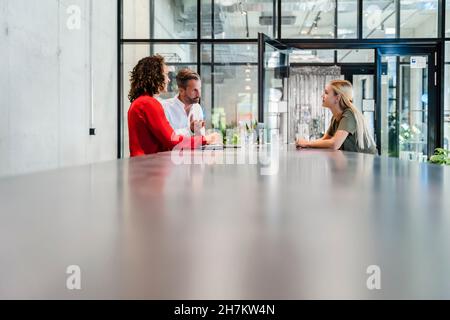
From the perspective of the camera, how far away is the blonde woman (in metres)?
2.95

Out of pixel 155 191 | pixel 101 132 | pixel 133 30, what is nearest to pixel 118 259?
pixel 155 191

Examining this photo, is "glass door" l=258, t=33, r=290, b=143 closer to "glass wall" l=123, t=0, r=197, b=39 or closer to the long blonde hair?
"glass wall" l=123, t=0, r=197, b=39

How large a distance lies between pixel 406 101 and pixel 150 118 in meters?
4.90

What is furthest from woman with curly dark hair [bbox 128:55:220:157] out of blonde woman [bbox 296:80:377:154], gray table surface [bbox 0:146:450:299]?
gray table surface [bbox 0:146:450:299]

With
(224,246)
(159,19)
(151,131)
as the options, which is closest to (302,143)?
(151,131)

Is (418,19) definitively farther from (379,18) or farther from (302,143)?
(302,143)

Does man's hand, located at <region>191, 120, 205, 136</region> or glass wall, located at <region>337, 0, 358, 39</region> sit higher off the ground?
glass wall, located at <region>337, 0, 358, 39</region>

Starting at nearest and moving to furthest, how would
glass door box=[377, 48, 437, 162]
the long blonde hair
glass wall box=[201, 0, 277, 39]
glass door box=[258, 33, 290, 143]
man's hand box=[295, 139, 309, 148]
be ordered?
man's hand box=[295, 139, 309, 148] → the long blonde hair → glass door box=[258, 33, 290, 143] → glass door box=[377, 48, 437, 162] → glass wall box=[201, 0, 277, 39]

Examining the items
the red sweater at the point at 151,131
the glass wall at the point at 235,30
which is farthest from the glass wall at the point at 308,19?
the red sweater at the point at 151,131

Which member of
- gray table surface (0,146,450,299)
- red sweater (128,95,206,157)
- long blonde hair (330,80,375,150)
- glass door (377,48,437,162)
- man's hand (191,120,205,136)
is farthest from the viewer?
glass door (377,48,437,162)

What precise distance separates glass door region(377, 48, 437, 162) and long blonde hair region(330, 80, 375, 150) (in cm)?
330

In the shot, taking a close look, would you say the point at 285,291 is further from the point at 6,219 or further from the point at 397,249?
the point at 6,219

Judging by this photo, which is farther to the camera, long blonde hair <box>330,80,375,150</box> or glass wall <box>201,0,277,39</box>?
glass wall <box>201,0,277,39</box>

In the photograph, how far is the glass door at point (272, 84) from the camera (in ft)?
19.1
